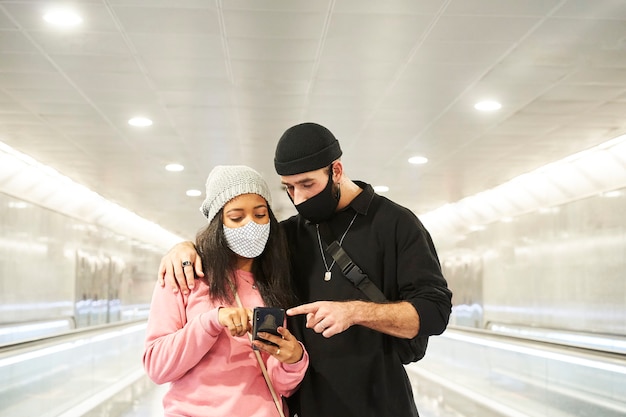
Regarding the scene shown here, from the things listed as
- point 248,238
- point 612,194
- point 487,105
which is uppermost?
point 487,105

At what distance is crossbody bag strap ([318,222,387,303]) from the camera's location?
3203mm

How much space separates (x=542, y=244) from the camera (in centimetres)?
1697

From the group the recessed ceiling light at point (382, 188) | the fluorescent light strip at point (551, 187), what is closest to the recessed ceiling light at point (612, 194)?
the fluorescent light strip at point (551, 187)

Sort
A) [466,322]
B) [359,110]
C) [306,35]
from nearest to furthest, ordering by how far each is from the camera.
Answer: [306,35] < [359,110] < [466,322]

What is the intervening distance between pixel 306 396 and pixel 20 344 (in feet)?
33.2

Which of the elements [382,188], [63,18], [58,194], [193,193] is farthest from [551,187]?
[63,18]

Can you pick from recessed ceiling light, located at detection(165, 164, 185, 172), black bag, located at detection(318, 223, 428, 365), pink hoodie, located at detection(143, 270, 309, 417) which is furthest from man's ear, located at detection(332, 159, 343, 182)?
recessed ceiling light, located at detection(165, 164, 185, 172)

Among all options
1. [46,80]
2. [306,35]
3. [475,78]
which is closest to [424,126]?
[475,78]

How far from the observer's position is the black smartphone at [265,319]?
282 cm

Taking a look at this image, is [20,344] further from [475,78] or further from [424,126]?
[475,78]

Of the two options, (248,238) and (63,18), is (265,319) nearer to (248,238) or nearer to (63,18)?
(248,238)

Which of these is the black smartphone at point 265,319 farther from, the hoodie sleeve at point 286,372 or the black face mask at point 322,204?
the black face mask at point 322,204

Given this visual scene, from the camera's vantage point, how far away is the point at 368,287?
322 cm

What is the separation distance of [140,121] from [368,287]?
8928mm
